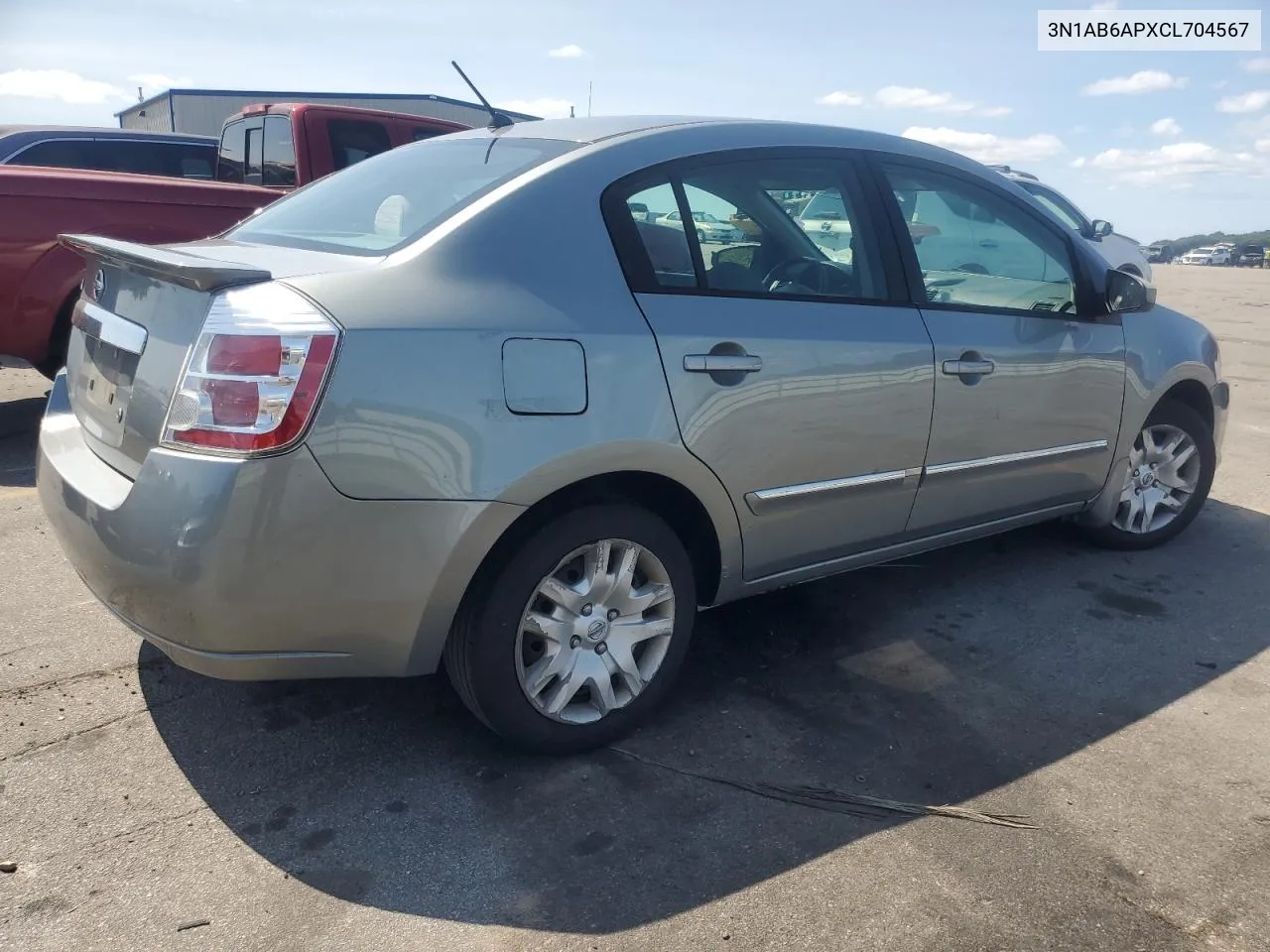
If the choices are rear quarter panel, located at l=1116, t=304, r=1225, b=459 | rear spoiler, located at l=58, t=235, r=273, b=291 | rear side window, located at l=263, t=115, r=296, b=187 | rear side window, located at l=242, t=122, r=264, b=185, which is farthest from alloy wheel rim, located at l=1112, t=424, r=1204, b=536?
rear side window, located at l=242, t=122, r=264, b=185

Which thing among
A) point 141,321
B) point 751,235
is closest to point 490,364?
point 141,321

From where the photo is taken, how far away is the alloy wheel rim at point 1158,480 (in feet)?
15.0

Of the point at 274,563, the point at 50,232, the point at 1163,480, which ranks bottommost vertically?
the point at 1163,480

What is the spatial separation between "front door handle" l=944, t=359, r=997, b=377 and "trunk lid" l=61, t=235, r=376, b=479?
192 cm

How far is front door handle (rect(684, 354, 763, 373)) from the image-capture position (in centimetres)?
283

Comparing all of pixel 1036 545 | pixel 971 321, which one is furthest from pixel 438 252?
pixel 1036 545

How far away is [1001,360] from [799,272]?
90 cm

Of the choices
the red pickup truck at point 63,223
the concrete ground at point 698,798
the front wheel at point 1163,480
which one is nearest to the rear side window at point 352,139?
the red pickup truck at point 63,223

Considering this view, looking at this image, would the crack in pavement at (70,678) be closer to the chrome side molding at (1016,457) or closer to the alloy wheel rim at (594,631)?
the alloy wheel rim at (594,631)

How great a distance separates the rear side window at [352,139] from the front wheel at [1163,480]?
549 cm

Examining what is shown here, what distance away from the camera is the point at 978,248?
3.84m

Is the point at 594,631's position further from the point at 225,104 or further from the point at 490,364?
the point at 225,104

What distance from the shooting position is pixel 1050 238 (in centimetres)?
403

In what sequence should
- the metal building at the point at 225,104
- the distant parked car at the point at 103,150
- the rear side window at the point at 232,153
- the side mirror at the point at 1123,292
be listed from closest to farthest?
the side mirror at the point at 1123,292 → the rear side window at the point at 232,153 → the distant parked car at the point at 103,150 → the metal building at the point at 225,104
